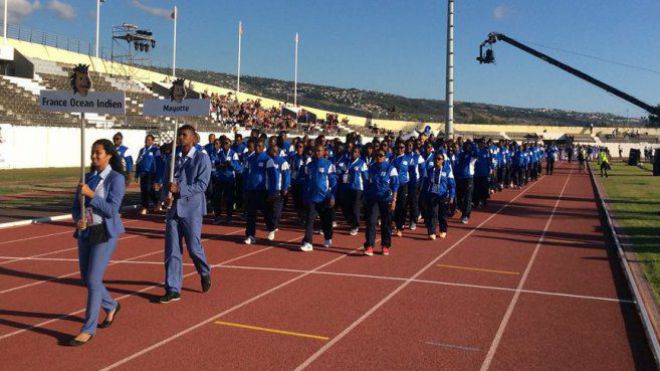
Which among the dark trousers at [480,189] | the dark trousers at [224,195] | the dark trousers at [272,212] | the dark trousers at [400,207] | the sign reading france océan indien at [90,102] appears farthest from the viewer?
the dark trousers at [480,189]

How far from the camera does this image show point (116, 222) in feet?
18.4

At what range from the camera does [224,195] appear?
1425 cm

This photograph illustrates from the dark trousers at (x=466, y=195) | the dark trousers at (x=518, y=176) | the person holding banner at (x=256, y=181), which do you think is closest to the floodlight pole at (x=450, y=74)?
the dark trousers at (x=518, y=176)

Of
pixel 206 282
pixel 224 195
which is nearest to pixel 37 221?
pixel 224 195

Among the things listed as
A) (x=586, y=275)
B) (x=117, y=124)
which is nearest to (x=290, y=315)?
(x=586, y=275)

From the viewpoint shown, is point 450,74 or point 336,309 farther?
point 450,74

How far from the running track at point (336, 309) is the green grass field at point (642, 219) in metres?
0.53

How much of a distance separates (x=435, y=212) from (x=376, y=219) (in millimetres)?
2373

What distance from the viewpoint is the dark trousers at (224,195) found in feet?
45.6

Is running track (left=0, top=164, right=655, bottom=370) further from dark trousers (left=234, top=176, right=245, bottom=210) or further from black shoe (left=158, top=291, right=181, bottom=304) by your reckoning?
dark trousers (left=234, top=176, right=245, bottom=210)

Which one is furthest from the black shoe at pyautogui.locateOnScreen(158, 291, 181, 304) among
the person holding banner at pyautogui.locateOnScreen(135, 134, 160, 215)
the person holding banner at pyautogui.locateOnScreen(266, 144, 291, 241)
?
the person holding banner at pyautogui.locateOnScreen(135, 134, 160, 215)

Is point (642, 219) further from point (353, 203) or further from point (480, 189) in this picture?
point (353, 203)

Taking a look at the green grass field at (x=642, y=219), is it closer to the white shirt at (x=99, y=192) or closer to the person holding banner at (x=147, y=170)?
the white shirt at (x=99, y=192)

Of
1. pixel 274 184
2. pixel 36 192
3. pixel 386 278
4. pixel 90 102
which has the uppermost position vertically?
pixel 90 102
